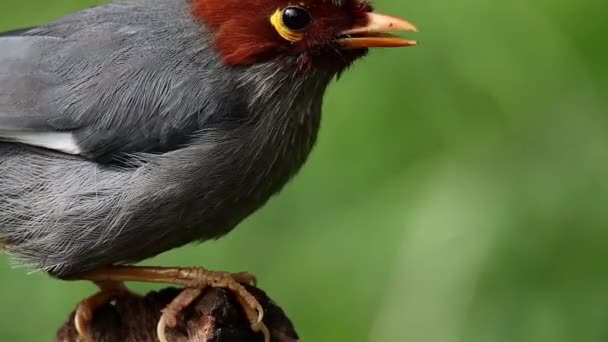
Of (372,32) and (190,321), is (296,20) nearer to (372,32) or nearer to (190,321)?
(372,32)

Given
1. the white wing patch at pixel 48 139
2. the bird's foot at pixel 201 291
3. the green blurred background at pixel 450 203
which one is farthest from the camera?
the green blurred background at pixel 450 203

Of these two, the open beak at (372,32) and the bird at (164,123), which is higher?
the open beak at (372,32)

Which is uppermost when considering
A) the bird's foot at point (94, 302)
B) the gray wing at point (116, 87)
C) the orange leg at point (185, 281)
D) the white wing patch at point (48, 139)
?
the gray wing at point (116, 87)

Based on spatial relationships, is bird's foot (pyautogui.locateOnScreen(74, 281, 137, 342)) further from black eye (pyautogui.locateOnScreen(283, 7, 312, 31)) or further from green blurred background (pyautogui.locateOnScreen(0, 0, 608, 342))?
black eye (pyautogui.locateOnScreen(283, 7, 312, 31))

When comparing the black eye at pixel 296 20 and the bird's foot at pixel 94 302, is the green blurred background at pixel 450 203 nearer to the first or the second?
the bird's foot at pixel 94 302

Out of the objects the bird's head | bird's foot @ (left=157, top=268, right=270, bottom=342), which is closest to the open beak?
the bird's head

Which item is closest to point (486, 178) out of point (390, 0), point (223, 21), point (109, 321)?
point (390, 0)

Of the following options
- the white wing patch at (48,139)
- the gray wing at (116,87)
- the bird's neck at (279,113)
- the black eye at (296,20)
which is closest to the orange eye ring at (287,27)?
the black eye at (296,20)

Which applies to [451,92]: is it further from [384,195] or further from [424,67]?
[384,195]
